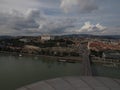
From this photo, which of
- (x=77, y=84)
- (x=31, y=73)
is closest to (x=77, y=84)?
(x=77, y=84)

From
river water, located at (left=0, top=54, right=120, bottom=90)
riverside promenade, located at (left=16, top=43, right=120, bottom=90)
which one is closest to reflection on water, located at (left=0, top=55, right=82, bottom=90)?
river water, located at (left=0, top=54, right=120, bottom=90)

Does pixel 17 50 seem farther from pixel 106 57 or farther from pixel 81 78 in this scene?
pixel 81 78

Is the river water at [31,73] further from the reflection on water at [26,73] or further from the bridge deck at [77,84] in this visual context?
the bridge deck at [77,84]

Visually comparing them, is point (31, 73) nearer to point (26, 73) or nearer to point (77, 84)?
point (26, 73)

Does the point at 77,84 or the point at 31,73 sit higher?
the point at 77,84

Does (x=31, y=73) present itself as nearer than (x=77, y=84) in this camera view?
No

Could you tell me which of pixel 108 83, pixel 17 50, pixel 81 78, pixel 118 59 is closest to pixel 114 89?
pixel 108 83

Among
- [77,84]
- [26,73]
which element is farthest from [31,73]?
[77,84]

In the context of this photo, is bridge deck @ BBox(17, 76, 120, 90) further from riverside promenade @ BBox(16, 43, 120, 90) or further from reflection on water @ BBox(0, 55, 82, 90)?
reflection on water @ BBox(0, 55, 82, 90)
